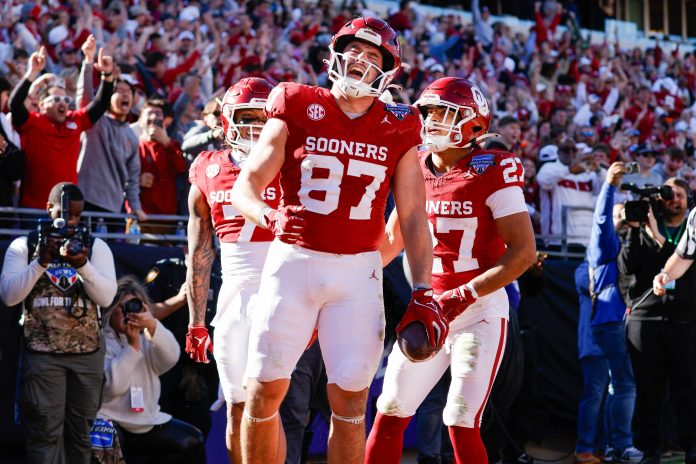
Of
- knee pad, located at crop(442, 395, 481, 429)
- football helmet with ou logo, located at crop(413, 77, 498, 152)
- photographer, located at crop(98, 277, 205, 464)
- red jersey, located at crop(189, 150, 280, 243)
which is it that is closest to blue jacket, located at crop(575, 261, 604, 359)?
photographer, located at crop(98, 277, 205, 464)

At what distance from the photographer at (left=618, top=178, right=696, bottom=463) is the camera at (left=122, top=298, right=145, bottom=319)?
11.7ft

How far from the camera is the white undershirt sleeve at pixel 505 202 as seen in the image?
17.1 ft

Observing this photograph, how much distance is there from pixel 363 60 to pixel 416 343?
3.66 feet

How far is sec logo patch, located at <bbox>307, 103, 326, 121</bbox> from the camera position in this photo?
4.33 metres

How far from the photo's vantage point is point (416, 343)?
13.8ft

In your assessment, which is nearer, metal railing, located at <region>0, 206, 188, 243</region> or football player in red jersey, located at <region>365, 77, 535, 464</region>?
football player in red jersey, located at <region>365, 77, 535, 464</region>

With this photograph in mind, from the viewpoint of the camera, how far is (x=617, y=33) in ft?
77.7

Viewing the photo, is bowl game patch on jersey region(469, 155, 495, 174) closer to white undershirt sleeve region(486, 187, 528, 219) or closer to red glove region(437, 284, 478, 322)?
white undershirt sleeve region(486, 187, 528, 219)

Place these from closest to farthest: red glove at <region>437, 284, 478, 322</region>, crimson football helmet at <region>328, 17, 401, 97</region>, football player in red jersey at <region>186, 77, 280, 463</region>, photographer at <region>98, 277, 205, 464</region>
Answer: crimson football helmet at <region>328, 17, 401, 97</region>, red glove at <region>437, 284, 478, 322</region>, football player in red jersey at <region>186, 77, 280, 463</region>, photographer at <region>98, 277, 205, 464</region>

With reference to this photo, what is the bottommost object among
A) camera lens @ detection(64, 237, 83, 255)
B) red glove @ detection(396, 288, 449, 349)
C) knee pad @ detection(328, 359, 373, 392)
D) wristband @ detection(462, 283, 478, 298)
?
knee pad @ detection(328, 359, 373, 392)

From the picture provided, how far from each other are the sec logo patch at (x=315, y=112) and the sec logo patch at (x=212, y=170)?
1.21m

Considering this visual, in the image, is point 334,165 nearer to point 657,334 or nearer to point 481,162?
point 481,162

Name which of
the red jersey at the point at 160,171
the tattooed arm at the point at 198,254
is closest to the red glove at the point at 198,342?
the tattooed arm at the point at 198,254

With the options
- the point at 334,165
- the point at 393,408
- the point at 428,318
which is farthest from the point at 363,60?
the point at 393,408
